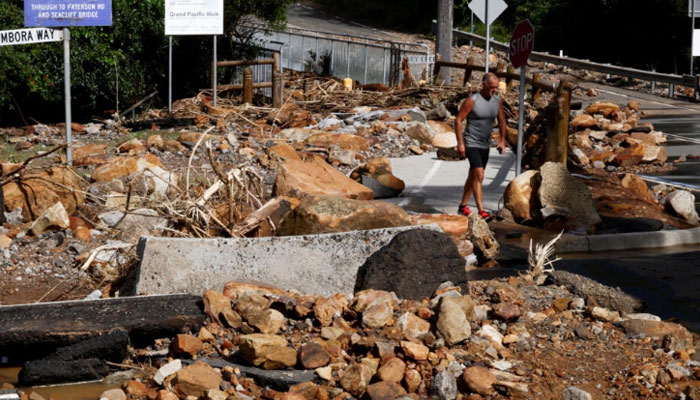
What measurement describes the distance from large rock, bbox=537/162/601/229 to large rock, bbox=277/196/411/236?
303cm

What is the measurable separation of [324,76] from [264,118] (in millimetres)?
10043

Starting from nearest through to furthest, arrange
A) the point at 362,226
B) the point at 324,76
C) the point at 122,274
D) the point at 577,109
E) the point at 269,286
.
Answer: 1. the point at 269,286
2. the point at 122,274
3. the point at 362,226
4. the point at 577,109
5. the point at 324,76

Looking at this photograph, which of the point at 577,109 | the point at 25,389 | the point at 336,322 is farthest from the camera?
the point at 577,109

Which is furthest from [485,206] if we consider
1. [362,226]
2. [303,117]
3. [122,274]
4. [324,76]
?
[324,76]

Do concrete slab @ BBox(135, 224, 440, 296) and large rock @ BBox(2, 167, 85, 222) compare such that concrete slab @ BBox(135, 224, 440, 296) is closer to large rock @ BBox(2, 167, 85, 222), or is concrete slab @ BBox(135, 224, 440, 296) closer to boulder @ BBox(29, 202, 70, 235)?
boulder @ BBox(29, 202, 70, 235)

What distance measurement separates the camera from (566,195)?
11.9m

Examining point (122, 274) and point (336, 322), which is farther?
point (122, 274)

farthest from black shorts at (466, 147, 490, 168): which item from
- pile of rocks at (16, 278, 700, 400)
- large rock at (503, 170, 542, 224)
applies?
pile of rocks at (16, 278, 700, 400)

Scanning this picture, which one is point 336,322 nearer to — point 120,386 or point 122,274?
point 120,386

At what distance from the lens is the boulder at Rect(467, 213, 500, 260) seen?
1009cm

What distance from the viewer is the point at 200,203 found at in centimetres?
920

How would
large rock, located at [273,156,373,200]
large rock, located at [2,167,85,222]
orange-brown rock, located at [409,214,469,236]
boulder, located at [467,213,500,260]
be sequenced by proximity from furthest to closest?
large rock, located at [273,156,373,200] < large rock, located at [2,167,85,222] < orange-brown rock, located at [409,214,469,236] < boulder, located at [467,213,500,260]

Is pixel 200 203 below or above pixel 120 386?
above

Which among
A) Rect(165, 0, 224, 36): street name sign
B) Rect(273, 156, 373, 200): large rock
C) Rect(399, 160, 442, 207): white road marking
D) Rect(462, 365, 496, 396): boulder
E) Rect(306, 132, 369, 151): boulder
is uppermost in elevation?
Rect(165, 0, 224, 36): street name sign
